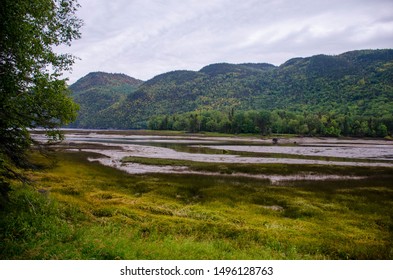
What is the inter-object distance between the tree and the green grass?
358 cm

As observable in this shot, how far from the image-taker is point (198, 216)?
72.9ft

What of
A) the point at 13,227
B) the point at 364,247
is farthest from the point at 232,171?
the point at 13,227

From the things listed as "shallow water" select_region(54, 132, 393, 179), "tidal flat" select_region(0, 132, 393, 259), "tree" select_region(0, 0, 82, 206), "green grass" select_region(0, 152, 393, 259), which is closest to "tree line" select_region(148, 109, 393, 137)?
"shallow water" select_region(54, 132, 393, 179)

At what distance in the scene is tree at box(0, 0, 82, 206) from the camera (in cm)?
1120

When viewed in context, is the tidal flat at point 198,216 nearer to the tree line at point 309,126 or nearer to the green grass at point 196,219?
the green grass at point 196,219

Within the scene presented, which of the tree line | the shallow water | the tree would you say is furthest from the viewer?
the tree line

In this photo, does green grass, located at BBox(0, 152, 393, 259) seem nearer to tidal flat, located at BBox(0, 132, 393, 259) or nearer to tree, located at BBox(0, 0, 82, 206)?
tidal flat, located at BBox(0, 132, 393, 259)

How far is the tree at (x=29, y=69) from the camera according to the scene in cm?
1120

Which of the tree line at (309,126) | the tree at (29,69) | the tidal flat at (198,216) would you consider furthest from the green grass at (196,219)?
the tree line at (309,126)

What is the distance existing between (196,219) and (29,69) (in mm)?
14442

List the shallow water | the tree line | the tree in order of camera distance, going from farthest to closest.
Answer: the tree line, the shallow water, the tree

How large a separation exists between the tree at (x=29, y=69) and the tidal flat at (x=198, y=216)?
11.2ft

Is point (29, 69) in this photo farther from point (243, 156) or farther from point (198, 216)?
point (243, 156)

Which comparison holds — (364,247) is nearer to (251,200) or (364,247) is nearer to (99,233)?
(251,200)
